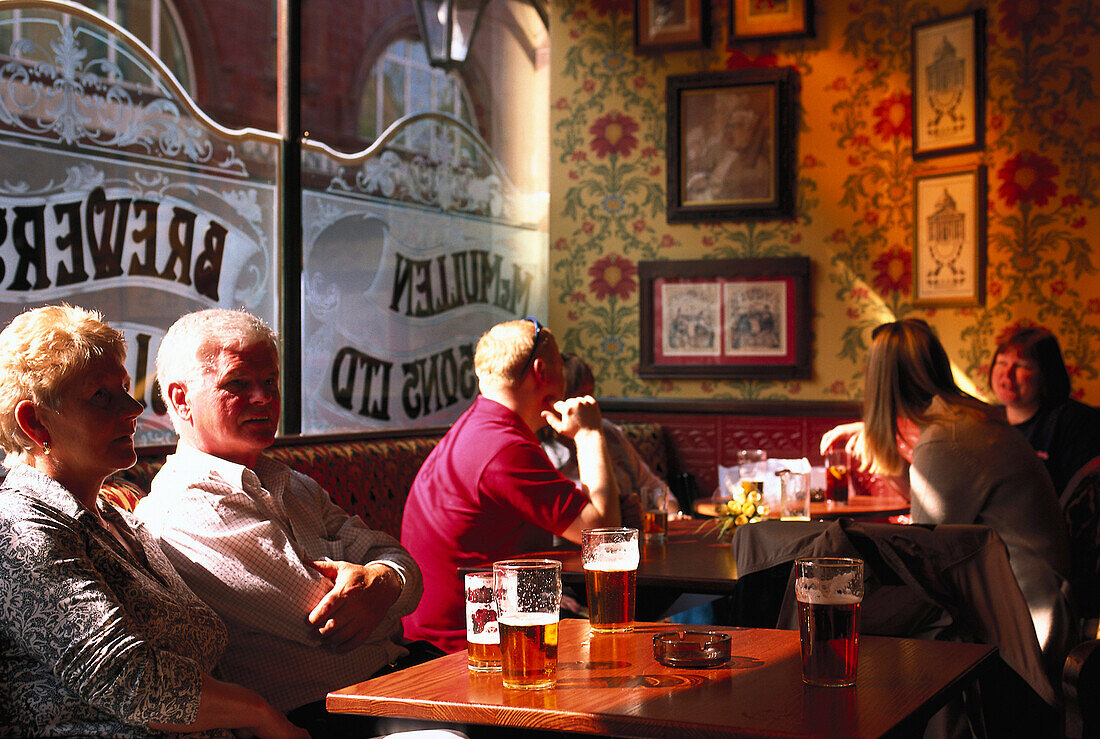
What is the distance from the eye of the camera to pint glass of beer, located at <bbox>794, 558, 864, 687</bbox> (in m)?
1.59

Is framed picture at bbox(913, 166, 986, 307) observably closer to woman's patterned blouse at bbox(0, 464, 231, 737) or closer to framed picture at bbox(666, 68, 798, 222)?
framed picture at bbox(666, 68, 798, 222)

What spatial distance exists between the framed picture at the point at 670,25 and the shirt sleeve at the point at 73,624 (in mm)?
4667

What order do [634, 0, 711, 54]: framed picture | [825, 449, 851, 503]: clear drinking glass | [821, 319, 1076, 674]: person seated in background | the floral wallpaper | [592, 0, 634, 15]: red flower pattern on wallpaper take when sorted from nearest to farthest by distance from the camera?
1. [821, 319, 1076, 674]: person seated in background
2. [825, 449, 851, 503]: clear drinking glass
3. the floral wallpaper
4. [634, 0, 711, 54]: framed picture
5. [592, 0, 634, 15]: red flower pattern on wallpaper

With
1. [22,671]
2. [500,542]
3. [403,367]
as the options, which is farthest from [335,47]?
[22,671]

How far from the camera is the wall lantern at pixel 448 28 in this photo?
16.9 feet

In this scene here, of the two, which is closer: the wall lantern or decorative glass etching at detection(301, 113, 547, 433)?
decorative glass etching at detection(301, 113, 547, 433)

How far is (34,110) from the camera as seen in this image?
131 inches

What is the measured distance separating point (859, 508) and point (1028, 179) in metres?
2.19

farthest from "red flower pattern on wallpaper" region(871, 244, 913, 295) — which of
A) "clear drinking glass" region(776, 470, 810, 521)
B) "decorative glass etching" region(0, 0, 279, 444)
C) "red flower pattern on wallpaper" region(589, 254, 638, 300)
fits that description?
"decorative glass etching" region(0, 0, 279, 444)

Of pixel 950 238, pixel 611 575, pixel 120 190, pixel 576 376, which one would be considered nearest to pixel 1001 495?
pixel 611 575

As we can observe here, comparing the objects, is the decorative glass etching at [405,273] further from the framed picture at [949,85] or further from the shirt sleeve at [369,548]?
the framed picture at [949,85]

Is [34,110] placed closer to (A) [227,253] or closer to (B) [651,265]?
(A) [227,253]

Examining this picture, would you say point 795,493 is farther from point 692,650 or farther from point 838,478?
point 692,650

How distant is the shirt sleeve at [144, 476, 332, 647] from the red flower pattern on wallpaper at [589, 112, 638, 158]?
410cm
